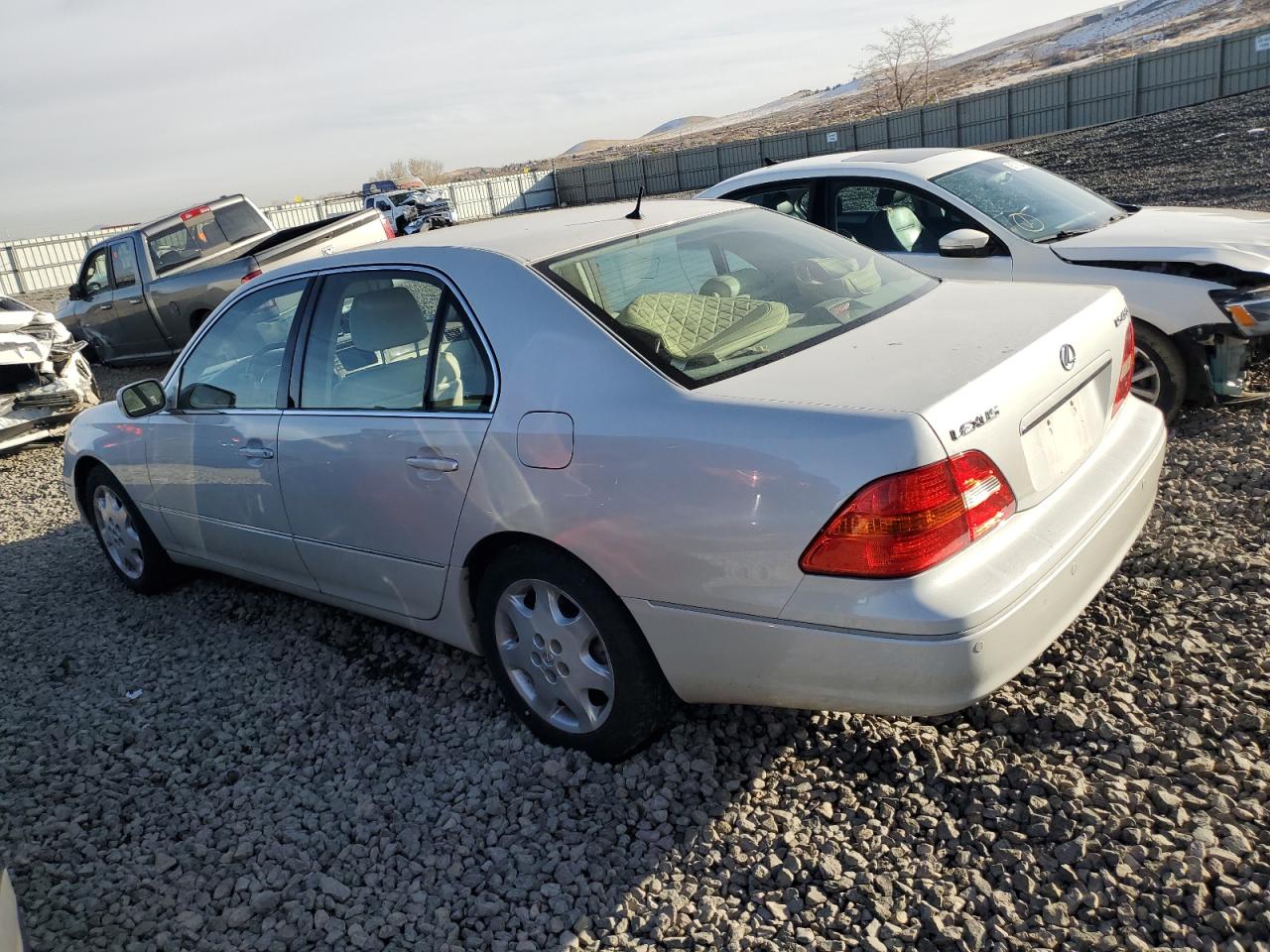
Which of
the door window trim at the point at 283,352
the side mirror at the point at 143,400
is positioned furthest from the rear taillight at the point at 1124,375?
the side mirror at the point at 143,400

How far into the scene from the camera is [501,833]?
9.89ft

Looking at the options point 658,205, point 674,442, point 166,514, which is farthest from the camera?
point 166,514

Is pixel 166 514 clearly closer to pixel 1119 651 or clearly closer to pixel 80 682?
pixel 80 682

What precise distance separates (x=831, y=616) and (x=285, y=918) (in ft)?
5.64

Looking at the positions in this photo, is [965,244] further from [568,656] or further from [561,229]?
[568,656]

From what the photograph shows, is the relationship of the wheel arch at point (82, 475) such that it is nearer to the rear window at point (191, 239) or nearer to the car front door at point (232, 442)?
the car front door at point (232, 442)

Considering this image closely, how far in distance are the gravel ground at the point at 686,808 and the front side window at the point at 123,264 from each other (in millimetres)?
9975

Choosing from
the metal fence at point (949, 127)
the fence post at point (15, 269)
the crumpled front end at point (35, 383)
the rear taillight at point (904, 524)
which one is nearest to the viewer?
the rear taillight at point (904, 524)

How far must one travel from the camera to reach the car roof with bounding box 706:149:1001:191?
20.3 feet

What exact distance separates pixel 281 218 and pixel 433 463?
36.9 m

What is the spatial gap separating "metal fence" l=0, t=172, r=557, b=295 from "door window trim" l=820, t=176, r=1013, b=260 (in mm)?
24519

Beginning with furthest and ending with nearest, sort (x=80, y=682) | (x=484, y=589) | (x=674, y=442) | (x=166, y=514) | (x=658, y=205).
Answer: (x=166, y=514), (x=80, y=682), (x=658, y=205), (x=484, y=589), (x=674, y=442)

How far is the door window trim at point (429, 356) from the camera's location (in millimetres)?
3148

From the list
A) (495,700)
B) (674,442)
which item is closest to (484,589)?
(495,700)
